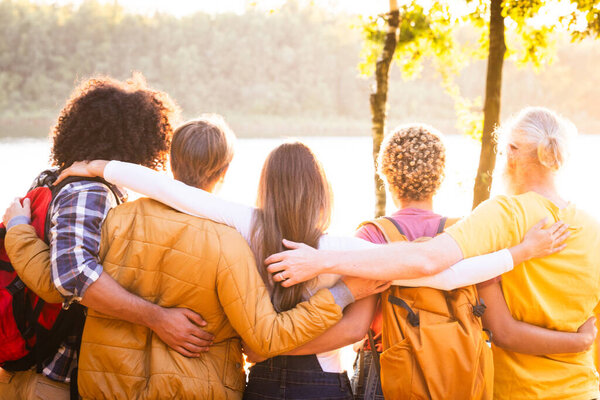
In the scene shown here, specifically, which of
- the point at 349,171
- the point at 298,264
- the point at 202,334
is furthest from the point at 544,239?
the point at 349,171

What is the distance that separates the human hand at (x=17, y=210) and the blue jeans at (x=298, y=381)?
1.10m

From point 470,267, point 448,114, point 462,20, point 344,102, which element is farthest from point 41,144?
point 470,267

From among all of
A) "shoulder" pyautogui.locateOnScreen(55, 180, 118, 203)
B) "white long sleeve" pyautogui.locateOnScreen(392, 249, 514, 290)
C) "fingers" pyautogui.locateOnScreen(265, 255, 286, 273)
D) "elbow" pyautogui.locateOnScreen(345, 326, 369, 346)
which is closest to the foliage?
"white long sleeve" pyautogui.locateOnScreen(392, 249, 514, 290)

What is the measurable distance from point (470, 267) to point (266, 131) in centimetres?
6342

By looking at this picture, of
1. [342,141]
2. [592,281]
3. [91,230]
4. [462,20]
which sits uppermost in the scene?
[462,20]

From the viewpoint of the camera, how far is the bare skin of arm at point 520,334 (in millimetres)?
2072

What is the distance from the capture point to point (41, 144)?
5444 cm

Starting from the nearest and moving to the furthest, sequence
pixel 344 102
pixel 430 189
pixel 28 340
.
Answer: pixel 28 340, pixel 430 189, pixel 344 102

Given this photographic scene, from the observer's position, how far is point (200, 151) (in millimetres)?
2188

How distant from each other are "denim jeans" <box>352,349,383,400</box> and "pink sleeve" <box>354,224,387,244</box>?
1.69 ft

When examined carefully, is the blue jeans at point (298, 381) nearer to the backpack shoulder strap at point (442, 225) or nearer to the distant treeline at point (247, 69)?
the backpack shoulder strap at point (442, 225)

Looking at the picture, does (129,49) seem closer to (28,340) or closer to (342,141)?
(342,141)

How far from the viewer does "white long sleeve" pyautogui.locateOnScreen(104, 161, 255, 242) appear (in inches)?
78.7

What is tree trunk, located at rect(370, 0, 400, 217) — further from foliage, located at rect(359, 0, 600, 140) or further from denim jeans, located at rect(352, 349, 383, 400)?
denim jeans, located at rect(352, 349, 383, 400)
